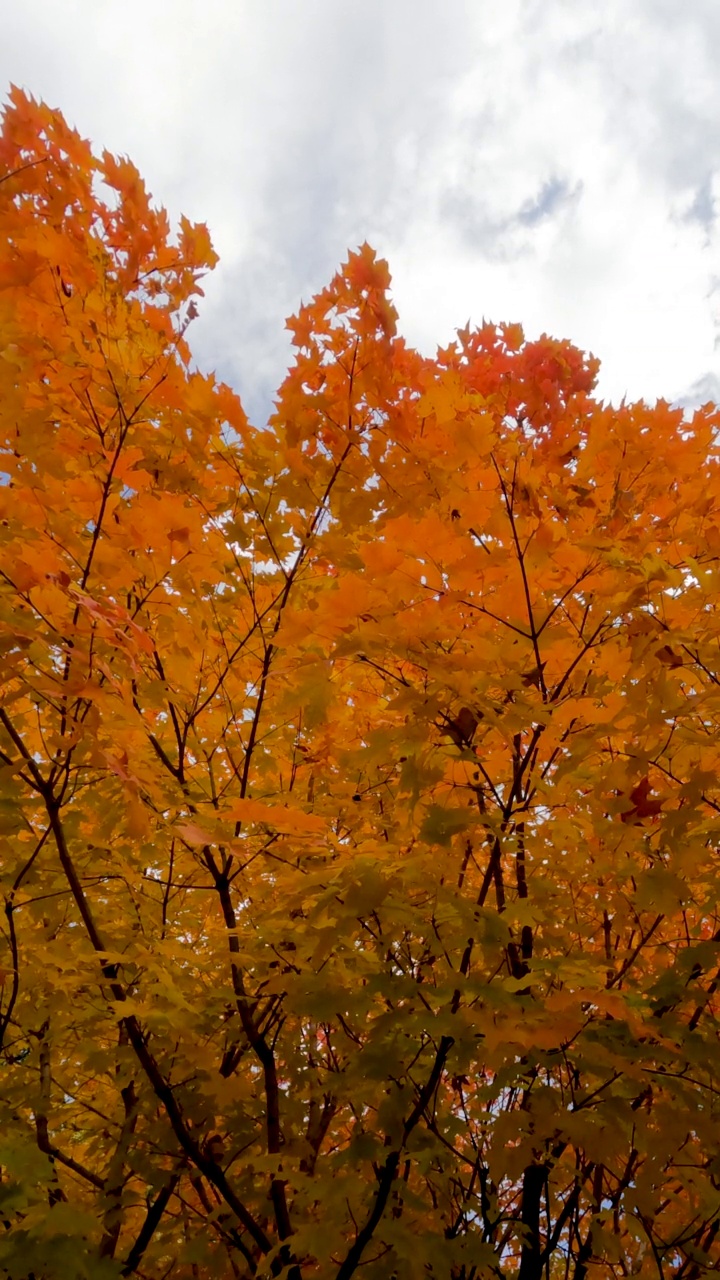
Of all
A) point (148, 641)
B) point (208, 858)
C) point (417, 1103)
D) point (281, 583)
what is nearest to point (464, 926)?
point (417, 1103)

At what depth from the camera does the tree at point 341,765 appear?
6.31 ft

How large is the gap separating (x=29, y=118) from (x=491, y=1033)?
349 cm

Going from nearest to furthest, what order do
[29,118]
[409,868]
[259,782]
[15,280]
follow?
[409,868] < [15,280] < [29,118] < [259,782]

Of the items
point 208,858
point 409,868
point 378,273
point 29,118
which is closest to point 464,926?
point 409,868

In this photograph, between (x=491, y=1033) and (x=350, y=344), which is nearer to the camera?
(x=491, y=1033)

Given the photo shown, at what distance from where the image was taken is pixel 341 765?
2184 mm

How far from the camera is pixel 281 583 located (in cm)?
262

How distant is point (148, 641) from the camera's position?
6.32 feet

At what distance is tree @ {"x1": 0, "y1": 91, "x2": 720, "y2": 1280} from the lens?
6.31 ft

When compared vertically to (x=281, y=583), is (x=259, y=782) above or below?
below

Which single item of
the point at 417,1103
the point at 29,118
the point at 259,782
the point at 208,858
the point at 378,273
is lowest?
the point at 417,1103

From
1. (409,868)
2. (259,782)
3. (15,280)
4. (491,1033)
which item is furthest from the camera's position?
(259,782)

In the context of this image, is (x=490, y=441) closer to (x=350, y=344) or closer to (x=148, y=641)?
(x=350, y=344)

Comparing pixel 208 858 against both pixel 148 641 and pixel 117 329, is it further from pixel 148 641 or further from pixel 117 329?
pixel 117 329
